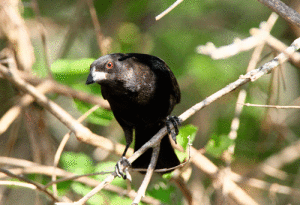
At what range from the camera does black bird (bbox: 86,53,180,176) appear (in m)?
2.95

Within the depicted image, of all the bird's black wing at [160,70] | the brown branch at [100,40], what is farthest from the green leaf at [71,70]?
the brown branch at [100,40]

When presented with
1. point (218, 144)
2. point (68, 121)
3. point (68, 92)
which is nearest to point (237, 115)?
point (218, 144)

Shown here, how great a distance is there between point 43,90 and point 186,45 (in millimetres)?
2178

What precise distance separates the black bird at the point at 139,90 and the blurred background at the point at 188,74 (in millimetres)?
1085

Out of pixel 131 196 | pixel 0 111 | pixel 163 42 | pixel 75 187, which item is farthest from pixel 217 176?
pixel 0 111

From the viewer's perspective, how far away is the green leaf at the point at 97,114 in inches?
138

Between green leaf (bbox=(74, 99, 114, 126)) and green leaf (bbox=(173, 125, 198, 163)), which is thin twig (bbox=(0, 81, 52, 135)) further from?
green leaf (bbox=(173, 125, 198, 163))

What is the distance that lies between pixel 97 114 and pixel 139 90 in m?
0.70

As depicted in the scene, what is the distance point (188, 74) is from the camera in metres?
4.88

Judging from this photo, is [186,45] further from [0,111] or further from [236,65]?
[0,111]

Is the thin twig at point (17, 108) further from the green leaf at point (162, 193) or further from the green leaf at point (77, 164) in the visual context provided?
the green leaf at point (162, 193)

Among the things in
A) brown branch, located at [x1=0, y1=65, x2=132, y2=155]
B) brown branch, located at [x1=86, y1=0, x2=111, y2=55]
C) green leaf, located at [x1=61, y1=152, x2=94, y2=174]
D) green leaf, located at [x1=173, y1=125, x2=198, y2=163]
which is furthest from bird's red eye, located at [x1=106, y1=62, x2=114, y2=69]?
brown branch, located at [x1=86, y1=0, x2=111, y2=55]

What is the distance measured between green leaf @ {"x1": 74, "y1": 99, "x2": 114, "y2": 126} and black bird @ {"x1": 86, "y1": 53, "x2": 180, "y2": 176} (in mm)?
219

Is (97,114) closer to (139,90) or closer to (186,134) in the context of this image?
(139,90)
